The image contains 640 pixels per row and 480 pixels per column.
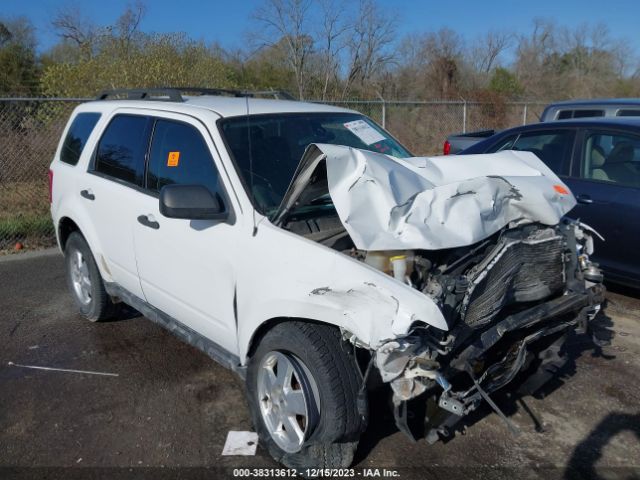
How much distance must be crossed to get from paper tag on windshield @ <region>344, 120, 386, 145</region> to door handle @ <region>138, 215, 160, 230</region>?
151 centimetres

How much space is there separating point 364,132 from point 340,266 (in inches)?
72.4

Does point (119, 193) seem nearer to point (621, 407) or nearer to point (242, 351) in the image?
point (242, 351)

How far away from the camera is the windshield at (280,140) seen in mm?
3350

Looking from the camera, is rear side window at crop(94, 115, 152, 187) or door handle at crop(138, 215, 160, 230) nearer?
door handle at crop(138, 215, 160, 230)

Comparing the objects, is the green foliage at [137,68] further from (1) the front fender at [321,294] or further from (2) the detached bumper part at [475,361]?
(2) the detached bumper part at [475,361]

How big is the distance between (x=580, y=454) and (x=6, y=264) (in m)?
6.61

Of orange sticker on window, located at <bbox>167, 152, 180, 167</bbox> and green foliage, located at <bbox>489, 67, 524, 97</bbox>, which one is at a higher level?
green foliage, located at <bbox>489, 67, 524, 97</bbox>

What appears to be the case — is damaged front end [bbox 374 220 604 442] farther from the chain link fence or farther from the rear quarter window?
the chain link fence

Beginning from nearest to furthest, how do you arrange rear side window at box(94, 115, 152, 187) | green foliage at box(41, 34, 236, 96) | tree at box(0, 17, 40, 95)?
rear side window at box(94, 115, 152, 187)
green foliage at box(41, 34, 236, 96)
tree at box(0, 17, 40, 95)

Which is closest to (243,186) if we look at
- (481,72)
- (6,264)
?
(6,264)

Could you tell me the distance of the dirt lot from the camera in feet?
10.1

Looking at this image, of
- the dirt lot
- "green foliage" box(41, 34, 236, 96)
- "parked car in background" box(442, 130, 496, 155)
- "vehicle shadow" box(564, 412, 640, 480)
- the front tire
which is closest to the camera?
the front tire

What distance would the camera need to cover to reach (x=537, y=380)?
3.43 metres

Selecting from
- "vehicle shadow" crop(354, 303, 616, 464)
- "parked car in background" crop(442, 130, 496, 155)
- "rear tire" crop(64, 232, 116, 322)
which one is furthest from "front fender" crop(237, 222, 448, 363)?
"parked car in background" crop(442, 130, 496, 155)
